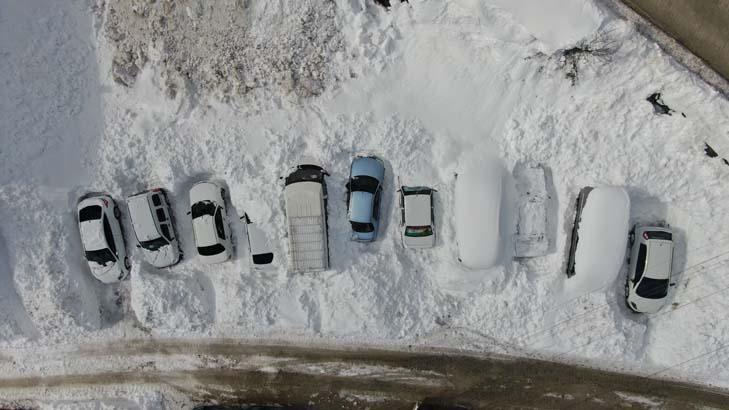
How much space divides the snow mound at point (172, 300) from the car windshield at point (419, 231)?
20.3ft

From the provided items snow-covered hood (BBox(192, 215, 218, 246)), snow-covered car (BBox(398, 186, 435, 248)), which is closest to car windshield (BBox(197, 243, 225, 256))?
snow-covered hood (BBox(192, 215, 218, 246))

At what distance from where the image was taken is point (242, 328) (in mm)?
14000

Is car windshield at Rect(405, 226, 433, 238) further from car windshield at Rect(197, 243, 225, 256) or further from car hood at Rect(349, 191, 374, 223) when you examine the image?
car windshield at Rect(197, 243, 225, 256)

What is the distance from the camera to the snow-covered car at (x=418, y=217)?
13086 millimetres

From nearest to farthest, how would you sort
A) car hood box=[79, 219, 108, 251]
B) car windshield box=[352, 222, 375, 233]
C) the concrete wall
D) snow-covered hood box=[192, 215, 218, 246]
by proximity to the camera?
the concrete wall
car windshield box=[352, 222, 375, 233]
snow-covered hood box=[192, 215, 218, 246]
car hood box=[79, 219, 108, 251]

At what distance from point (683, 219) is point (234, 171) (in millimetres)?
12884

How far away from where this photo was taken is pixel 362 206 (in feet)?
42.9

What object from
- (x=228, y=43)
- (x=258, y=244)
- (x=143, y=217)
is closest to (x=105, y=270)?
(x=143, y=217)

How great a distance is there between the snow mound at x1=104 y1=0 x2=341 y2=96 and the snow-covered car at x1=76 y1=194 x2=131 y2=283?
3.72 meters

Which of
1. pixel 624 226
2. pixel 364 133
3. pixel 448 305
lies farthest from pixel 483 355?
pixel 364 133

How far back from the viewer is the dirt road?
13.9 meters

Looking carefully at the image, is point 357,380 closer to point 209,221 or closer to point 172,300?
point 172,300

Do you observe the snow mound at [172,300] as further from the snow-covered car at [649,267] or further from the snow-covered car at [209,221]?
the snow-covered car at [649,267]

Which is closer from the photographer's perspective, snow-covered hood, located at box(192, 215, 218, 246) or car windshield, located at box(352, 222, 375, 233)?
car windshield, located at box(352, 222, 375, 233)
